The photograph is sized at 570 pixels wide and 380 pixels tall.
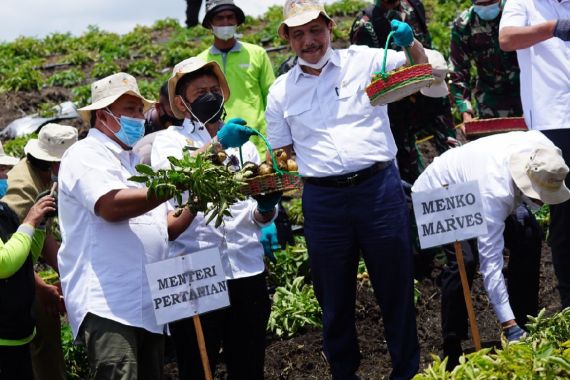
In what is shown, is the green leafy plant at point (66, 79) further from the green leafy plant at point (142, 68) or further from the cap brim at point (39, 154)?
the cap brim at point (39, 154)

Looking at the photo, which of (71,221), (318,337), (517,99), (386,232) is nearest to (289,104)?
(386,232)

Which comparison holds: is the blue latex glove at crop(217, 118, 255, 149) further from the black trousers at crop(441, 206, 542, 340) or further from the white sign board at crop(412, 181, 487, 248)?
the black trousers at crop(441, 206, 542, 340)

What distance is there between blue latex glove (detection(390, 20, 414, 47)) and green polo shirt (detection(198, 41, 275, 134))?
82.5 inches

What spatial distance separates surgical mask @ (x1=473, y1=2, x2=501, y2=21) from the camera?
23.3 feet

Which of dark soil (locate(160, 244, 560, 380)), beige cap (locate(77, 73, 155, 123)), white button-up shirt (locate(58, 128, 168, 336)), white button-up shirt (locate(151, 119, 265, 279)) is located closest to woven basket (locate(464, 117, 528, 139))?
dark soil (locate(160, 244, 560, 380))

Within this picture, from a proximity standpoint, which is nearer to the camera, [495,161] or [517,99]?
[495,161]

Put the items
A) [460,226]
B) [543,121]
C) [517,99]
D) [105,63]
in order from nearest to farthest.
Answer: [460,226] < [543,121] < [517,99] < [105,63]

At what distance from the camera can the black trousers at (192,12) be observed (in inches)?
652

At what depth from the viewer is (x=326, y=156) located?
17.0 ft

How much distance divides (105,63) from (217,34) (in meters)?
6.44

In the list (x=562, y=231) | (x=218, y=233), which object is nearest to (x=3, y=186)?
(x=218, y=233)

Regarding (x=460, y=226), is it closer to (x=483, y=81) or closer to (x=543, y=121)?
(x=543, y=121)

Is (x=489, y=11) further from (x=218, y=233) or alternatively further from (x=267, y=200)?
(x=218, y=233)

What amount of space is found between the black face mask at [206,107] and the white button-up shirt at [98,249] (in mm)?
626
